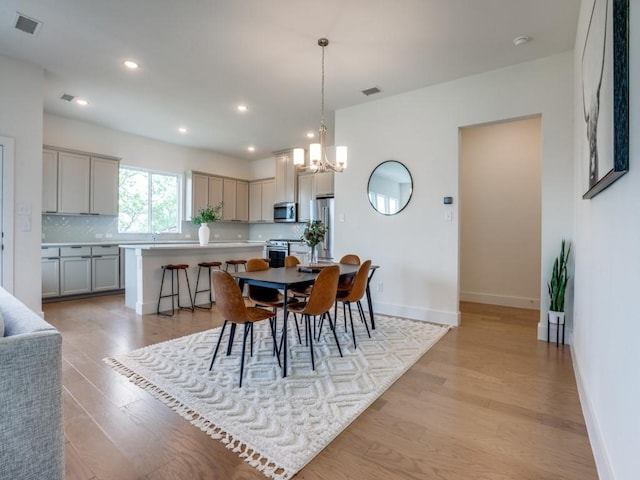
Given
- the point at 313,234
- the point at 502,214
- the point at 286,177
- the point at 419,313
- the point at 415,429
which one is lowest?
the point at 415,429

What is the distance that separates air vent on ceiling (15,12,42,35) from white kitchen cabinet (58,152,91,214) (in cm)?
263

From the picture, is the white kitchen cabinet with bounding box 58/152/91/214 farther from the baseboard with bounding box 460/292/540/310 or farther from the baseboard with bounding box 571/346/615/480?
the baseboard with bounding box 571/346/615/480

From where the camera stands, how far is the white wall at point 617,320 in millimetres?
1044

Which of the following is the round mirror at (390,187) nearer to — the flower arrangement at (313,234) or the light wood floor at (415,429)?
the flower arrangement at (313,234)

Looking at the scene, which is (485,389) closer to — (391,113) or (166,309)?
(391,113)

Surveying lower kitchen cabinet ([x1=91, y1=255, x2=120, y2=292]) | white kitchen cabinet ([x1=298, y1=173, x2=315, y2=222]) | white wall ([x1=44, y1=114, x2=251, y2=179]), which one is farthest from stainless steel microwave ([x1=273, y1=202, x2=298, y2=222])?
lower kitchen cabinet ([x1=91, y1=255, x2=120, y2=292])

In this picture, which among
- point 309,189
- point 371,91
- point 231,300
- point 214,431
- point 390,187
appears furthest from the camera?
point 309,189

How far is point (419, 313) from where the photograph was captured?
165 inches

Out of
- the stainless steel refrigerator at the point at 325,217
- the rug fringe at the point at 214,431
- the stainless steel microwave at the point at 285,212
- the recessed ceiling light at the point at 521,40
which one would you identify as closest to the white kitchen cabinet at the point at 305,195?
the stainless steel microwave at the point at 285,212

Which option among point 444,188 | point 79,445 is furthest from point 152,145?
point 79,445

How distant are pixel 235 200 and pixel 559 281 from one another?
6560 mm

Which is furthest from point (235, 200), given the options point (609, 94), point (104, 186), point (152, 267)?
point (609, 94)

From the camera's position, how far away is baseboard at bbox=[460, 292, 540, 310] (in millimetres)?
4775

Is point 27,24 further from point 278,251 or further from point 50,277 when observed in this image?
point 278,251
